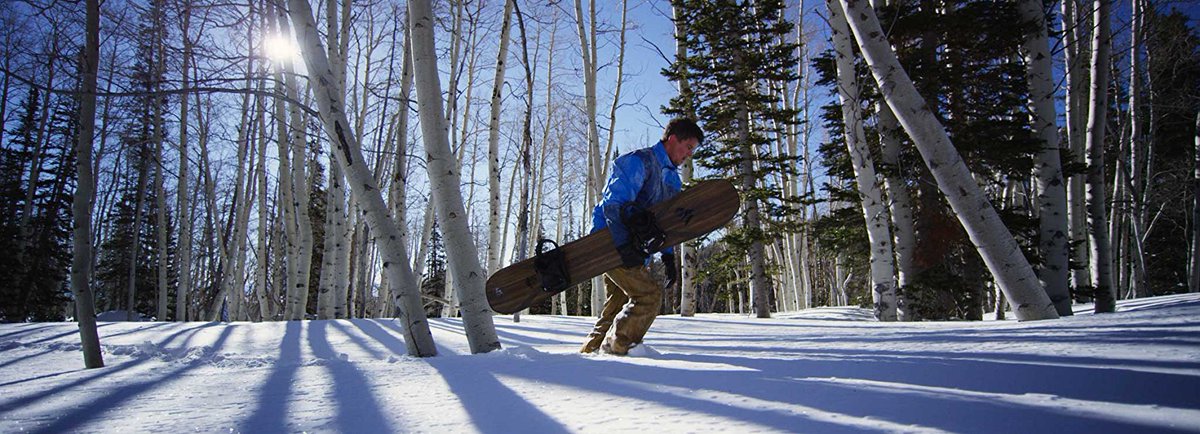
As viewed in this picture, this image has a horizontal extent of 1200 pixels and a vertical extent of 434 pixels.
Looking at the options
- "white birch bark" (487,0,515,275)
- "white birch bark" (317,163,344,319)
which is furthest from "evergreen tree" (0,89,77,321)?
"white birch bark" (487,0,515,275)

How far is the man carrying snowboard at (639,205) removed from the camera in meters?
2.82

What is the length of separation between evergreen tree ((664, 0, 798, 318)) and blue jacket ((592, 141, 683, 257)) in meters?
7.06

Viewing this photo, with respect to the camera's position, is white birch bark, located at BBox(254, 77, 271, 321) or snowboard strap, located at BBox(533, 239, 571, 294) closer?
snowboard strap, located at BBox(533, 239, 571, 294)

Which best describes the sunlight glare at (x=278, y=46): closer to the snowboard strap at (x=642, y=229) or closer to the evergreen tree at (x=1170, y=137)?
Result: the snowboard strap at (x=642, y=229)

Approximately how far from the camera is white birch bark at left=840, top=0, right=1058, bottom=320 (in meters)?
4.01

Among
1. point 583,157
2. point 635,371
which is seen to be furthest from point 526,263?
point 583,157

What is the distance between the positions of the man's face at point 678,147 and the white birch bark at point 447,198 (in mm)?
1546

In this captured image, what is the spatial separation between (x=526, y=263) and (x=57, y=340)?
659 centimetres

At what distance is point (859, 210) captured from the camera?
876cm

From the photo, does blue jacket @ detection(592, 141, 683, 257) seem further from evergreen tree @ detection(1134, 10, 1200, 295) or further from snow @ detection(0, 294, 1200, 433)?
evergreen tree @ detection(1134, 10, 1200, 295)

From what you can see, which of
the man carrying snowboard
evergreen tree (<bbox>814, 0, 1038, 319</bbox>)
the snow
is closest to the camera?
the snow

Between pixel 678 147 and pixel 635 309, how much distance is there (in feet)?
3.35

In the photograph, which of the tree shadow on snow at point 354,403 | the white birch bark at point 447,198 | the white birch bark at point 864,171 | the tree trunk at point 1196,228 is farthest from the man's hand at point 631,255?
the tree trunk at point 1196,228

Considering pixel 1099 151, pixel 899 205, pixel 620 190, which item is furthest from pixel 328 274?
pixel 1099 151
